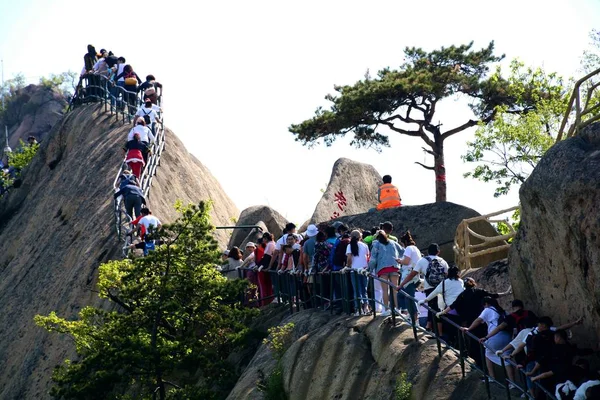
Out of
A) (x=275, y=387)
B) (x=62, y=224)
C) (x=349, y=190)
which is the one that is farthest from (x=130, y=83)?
(x=275, y=387)

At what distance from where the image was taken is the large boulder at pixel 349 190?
33.1 meters

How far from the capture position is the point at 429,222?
2861 cm

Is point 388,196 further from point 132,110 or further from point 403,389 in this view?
point 403,389

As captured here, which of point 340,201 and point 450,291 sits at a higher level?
point 340,201

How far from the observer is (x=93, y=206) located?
31.3m

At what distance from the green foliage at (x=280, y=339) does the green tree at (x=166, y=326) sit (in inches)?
53.0

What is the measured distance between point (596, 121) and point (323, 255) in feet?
18.6

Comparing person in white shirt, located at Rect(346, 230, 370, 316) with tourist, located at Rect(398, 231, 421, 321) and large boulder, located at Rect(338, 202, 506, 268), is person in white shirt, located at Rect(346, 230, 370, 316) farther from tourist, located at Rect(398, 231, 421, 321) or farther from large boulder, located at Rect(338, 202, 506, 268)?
large boulder, located at Rect(338, 202, 506, 268)

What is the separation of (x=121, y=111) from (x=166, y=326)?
1459 cm

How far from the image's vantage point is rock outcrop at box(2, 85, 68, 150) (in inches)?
3162

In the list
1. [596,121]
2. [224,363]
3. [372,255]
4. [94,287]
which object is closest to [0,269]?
[94,287]

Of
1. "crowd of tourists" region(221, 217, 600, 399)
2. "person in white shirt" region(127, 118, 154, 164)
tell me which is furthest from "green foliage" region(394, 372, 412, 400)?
"person in white shirt" region(127, 118, 154, 164)

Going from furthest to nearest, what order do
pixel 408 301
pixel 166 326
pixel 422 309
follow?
pixel 166 326
pixel 422 309
pixel 408 301

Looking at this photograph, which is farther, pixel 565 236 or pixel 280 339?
pixel 280 339
